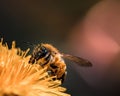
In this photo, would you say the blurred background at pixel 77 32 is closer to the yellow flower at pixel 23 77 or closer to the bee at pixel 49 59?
the bee at pixel 49 59

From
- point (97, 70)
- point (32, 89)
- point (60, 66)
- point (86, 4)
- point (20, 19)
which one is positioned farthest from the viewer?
point (86, 4)

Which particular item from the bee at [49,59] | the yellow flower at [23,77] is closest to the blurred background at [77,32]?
the bee at [49,59]

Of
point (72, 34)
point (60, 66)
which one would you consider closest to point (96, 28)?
point (72, 34)

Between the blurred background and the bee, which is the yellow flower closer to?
the bee

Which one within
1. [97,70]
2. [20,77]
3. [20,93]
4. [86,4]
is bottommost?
[20,93]

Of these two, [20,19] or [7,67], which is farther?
[20,19]

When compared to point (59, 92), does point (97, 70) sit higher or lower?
higher

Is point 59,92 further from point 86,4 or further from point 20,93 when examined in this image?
point 86,4

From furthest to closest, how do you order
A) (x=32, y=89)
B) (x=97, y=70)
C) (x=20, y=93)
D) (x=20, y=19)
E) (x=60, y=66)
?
(x=20, y=19) < (x=97, y=70) < (x=60, y=66) < (x=32, y=89) < (x=20, y=93)
